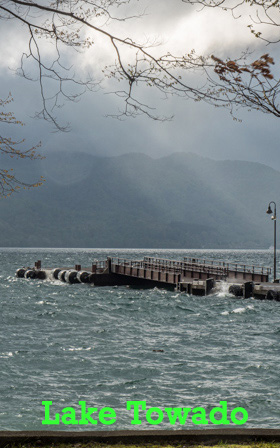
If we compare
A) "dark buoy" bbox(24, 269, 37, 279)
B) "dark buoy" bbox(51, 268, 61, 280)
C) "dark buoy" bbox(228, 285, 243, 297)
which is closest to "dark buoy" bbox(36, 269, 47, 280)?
"dark buoy" bbox(24, 269, 37, 279)

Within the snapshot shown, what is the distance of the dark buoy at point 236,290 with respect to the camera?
49062 mm

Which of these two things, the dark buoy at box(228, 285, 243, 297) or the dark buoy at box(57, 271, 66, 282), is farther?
the dark buoy at box(57, 271, 66, 282)

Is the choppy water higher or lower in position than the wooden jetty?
lower

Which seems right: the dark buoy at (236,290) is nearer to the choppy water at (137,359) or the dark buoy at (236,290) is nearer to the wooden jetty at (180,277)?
the wooden jetty at (180,277)

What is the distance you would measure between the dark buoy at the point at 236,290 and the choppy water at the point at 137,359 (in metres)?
5.37

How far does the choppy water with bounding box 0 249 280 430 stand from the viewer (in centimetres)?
1706

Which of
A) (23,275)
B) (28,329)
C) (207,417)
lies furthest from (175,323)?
(23,275)

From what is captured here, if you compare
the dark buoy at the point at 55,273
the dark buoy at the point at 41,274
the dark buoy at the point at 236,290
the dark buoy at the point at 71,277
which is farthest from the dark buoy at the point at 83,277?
the dark buoy at the point at 236,290

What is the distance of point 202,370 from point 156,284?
43160 mm

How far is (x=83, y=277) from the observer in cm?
6681

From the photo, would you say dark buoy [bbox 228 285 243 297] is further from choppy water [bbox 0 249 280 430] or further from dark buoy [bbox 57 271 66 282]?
dark buoy [bbox 57 271 66 282]

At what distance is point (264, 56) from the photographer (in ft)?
25.5

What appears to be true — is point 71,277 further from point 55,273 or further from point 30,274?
point 30,274

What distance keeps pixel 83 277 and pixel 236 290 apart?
976 inches
